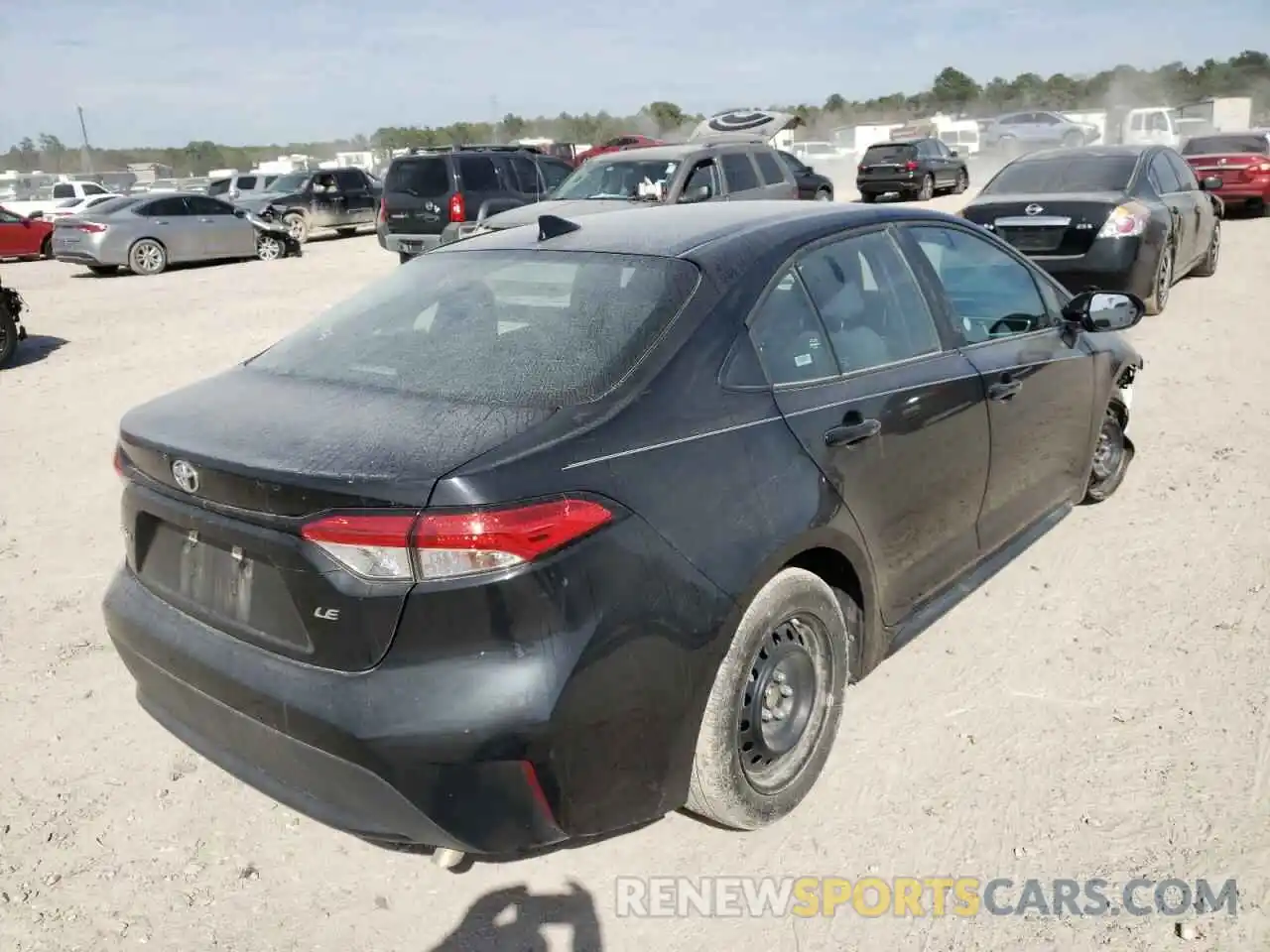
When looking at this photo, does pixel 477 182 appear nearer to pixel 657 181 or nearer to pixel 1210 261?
pixel 657 181

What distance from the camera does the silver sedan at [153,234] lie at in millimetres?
17016

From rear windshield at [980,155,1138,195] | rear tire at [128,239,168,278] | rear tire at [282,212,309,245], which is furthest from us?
rear tire at [282,212,309,245]

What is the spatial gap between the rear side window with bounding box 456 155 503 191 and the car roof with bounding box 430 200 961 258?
1256 cm

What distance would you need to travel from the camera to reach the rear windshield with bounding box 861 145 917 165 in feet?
79.5

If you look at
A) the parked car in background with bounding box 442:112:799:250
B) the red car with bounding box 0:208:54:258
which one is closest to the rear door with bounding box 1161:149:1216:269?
the parked car in background with bounding box 442:112:799:250

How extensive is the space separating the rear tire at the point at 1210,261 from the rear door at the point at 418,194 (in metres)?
10.4

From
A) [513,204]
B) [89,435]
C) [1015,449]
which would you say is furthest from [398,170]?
[1015,449]

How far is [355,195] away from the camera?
24000mm

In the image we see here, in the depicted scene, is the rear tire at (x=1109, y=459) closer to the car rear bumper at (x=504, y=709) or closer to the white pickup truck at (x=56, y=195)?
the car rear bumper at (x=504, y=709)

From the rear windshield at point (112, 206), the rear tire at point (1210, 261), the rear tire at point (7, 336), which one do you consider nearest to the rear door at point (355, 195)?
the rear windshield at point (112, 206)

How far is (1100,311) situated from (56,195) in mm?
30363

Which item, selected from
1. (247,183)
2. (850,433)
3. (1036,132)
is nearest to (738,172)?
(850,433)

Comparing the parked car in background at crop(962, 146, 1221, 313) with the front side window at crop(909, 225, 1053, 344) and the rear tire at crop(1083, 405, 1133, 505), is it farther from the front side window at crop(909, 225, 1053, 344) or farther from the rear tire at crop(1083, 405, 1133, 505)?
the front side window at crop(909, 225, 1053, 344)

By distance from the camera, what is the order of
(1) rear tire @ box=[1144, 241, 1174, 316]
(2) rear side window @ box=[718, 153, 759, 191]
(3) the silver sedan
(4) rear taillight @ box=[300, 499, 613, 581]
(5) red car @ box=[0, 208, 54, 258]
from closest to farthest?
(4) rear taillight @ box=[300, 499, 613, 581] → (1) rear tire @ box=[1144, 241, 1174, 316] → (2) rear side window @ box=[718, 153, 759, 191] → (3) the silver sedan → (5) red car @ box=[0, 208, 54, 258]
